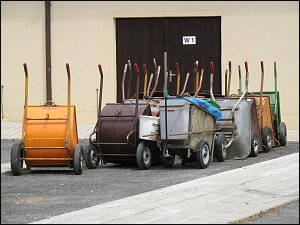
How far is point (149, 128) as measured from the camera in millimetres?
14445

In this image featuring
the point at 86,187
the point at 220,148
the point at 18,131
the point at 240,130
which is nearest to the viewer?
the point at 86,187

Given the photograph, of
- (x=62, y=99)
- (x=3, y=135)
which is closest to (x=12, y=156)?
(x=3, y=135)

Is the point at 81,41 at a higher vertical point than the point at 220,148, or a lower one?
higher

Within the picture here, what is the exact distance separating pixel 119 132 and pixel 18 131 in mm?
8681

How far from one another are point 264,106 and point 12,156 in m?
6.25

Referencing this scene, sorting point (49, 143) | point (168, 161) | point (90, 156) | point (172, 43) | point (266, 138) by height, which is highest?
point (172, 43)

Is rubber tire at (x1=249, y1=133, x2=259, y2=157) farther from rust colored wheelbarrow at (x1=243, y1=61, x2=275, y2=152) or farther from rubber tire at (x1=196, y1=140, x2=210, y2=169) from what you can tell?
rubber tire at (x1=196, y1=140, x2=210, y2=169)

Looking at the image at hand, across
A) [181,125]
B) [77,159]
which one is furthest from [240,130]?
[77,159]

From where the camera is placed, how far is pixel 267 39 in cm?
2456

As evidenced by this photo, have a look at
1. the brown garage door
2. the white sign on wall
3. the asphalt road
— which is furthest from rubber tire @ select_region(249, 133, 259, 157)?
Result: the white sign on wall

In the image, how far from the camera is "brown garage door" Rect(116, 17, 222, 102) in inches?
997

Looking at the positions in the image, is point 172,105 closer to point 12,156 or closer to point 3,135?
point 12,156

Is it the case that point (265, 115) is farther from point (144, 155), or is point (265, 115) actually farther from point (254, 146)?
point (144, 155)

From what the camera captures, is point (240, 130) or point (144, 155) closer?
point (144, 155)
